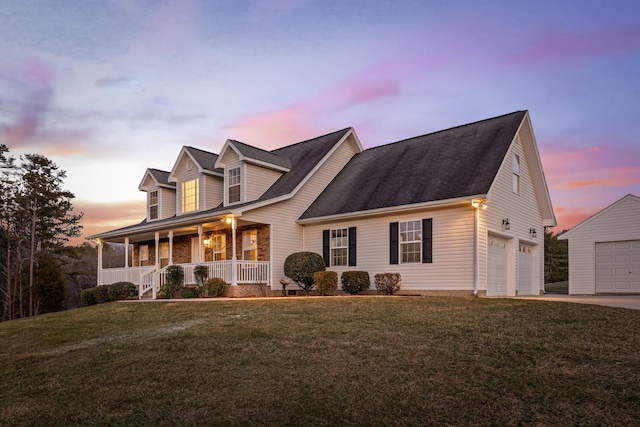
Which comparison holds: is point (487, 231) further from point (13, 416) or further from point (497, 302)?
point (13, 416)

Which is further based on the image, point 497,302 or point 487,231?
point 487,231

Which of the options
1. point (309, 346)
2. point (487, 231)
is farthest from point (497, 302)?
point (309, 346)

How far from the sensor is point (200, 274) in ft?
60.3

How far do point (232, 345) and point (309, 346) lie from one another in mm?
1374

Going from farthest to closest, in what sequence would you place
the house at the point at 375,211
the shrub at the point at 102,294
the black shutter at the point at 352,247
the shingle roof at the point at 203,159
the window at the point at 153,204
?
the window at the point at 153,204
the shingle roof at the point at 203,159
the shrub at the point at 102,294
the black shutter at the point at 352,247
the house at the point at 375,211

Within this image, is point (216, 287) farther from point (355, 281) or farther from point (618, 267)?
point (618, 267)

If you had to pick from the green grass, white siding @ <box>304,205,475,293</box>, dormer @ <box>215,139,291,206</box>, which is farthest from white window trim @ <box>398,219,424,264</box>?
dormer @ <box>215,139,291,206</box>

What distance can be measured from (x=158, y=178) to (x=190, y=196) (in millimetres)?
2891

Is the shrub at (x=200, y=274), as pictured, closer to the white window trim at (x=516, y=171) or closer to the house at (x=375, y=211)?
the house at (x=375, y=211)

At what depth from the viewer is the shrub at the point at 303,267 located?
60.1 ft

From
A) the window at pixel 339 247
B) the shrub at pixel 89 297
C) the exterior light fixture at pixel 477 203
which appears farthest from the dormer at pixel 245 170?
the exterior light fixture at pixel 477 203

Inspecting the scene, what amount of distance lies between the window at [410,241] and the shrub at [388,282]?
705 mm

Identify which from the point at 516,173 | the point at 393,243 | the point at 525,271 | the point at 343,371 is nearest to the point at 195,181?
the point at 393,243

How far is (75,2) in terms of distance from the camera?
13.8 metres
